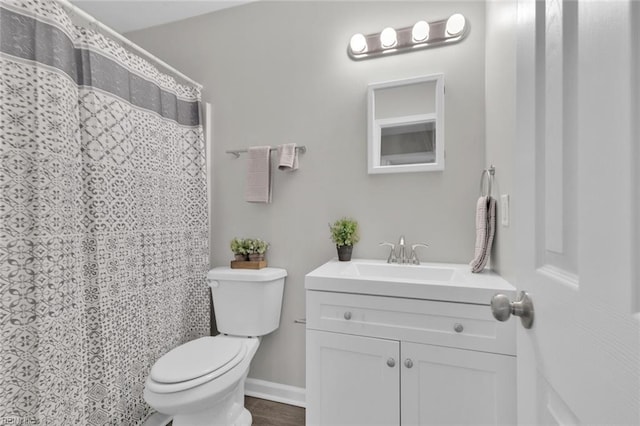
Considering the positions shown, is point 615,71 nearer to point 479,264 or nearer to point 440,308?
point 440,308

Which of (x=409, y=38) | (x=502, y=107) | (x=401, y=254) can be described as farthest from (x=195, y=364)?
(x=409, y=38)

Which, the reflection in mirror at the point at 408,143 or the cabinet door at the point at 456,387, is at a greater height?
the reflection in mirror at the point at 408,143

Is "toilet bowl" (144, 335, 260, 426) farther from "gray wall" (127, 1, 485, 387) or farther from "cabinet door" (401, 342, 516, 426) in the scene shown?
"cabinet door" (401, 342, 516, 426)

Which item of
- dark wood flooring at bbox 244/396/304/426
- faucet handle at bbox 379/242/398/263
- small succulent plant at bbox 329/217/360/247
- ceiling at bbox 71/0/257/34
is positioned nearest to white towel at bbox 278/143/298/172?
small succulent plant at bbox 329/217/360/247

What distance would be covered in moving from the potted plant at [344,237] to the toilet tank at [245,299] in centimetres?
42

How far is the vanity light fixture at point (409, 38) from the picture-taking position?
1597mm

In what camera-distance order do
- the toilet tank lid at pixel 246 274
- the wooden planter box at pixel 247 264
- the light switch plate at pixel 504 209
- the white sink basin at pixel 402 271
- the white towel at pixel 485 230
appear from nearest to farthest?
the light switch plate at pixel 504 209 < the white towel at pixel 485 230 < the white sink basin at pixel 402 271 < the toilet tank lid at pixel 246 274 < the wooden planter box at pixel 247 264

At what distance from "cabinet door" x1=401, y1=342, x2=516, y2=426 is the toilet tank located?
2.79 feet

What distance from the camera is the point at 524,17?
0.63 m

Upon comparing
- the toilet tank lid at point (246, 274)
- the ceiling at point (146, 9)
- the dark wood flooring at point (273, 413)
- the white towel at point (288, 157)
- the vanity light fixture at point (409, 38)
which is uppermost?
the ceiling at point (146, 9)

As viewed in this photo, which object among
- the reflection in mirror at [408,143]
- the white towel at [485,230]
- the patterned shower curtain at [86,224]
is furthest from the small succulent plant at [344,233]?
the patterned shower curtain at [86,224]

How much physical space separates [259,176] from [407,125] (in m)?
0.92

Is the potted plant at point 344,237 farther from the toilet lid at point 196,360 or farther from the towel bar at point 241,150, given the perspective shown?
the toilet lid at point 196,360

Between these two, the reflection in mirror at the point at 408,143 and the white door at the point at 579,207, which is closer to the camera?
the white door at the point at 579,207
